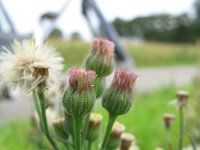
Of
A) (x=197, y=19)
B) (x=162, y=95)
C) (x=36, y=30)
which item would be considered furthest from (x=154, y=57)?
(x=197, y=19)

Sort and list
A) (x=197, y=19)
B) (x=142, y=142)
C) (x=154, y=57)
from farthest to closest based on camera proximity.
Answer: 1. (x=197, y=19)
2. (x=154, y=57)
3. (x=142, y=142)

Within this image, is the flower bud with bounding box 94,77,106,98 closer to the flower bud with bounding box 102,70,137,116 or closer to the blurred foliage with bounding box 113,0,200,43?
the flower bud with bounding box 102,70,137,116

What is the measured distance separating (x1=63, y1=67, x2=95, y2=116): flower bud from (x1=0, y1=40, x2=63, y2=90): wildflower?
15 centimetres

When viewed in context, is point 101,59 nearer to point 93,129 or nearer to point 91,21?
point 93,129

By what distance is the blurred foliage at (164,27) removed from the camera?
193 ft

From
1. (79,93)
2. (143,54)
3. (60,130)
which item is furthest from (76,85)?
(143,54)

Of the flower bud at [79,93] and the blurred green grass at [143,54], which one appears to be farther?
the blurred green grass at [143,54]

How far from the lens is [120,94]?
1326 mm

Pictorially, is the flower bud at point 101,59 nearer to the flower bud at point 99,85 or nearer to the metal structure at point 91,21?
the flower bud at point 99,85

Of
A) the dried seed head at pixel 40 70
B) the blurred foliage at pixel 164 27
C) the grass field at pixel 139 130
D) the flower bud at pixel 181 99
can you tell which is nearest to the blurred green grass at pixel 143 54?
the grass field at pixel 139 130

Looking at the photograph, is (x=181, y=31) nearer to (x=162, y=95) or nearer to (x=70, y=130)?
(x=162, y=95)

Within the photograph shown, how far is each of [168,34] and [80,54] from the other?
123 ft

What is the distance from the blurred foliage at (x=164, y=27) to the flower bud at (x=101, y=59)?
5584 cm

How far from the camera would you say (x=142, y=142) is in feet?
13.8
